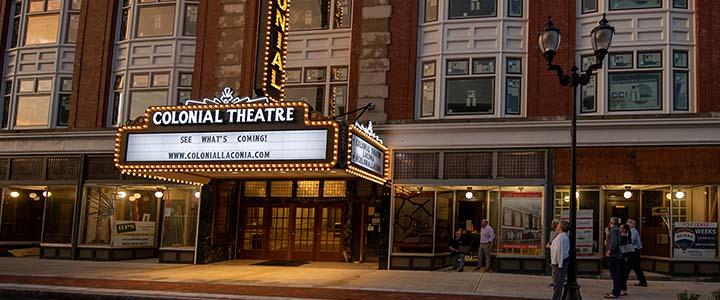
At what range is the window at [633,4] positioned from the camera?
2020cm

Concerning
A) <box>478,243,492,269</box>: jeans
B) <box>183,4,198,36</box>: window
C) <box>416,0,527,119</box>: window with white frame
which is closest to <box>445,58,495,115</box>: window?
<box>416,0,527,119</box>: window with white frame

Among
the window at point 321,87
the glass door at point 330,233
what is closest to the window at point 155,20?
the window at point 321,87

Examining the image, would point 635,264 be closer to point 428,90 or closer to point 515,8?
point 428,90

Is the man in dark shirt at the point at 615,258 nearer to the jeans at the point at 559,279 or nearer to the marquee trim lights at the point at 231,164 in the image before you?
the jeans at the point at 559,279

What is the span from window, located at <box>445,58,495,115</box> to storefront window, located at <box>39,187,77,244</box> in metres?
13.7

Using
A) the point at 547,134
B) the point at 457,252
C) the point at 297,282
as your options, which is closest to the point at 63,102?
the point at 297,282

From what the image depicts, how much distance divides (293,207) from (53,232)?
8557 millimetres

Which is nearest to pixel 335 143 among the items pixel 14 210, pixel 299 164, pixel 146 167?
pixel 299 164

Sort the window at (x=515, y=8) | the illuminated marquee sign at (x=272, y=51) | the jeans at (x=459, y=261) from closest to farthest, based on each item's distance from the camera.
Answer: the illuminated marquee sign at (x=272, y=51)
the jeans at (x=459, y=261)
the window at (x=515, y=8)

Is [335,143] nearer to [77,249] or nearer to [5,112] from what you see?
[77,249]

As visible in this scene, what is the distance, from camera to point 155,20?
24.9 m

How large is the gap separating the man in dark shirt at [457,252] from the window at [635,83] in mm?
5749

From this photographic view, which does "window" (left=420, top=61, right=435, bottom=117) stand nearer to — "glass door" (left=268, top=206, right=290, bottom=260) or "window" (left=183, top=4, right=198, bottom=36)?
"glass door" (left=268, top=206, right=290, bottom=260)

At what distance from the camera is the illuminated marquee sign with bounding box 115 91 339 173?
17.6 metres
